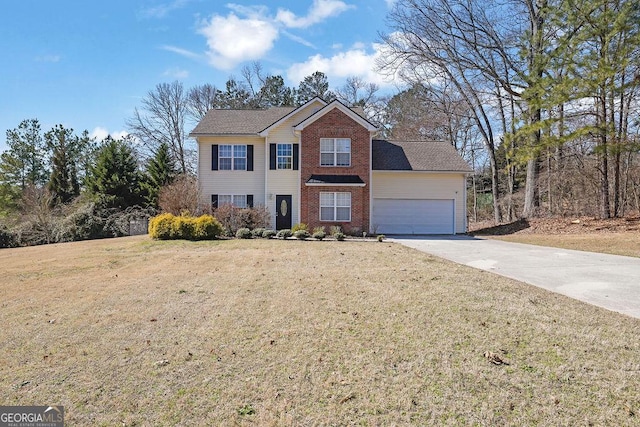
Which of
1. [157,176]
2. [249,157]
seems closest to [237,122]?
[249,157]

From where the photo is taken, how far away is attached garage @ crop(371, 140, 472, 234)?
853 inches

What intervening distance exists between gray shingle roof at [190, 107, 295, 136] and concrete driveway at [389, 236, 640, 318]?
12.8m

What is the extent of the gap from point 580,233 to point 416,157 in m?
9.00

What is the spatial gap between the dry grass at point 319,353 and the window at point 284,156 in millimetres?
13628

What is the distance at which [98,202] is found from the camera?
23.5 m

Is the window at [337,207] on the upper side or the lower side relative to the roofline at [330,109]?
lower

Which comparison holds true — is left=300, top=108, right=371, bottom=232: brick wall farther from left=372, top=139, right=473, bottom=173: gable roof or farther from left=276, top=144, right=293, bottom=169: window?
left=372, top=139, right=473, bottom=173: gable roof

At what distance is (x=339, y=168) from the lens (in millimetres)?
20328

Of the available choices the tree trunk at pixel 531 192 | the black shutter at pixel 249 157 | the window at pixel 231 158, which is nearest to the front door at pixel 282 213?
the black shutter at pixel 249 157

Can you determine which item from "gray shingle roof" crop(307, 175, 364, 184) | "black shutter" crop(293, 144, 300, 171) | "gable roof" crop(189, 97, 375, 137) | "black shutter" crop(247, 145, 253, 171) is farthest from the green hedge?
"gable roof" crop(189, 97, 375, 137)

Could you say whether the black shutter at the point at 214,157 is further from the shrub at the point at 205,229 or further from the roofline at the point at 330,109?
the shrub at the point at 205,229

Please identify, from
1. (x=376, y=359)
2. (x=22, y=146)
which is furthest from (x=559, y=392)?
(x=22, y=146)

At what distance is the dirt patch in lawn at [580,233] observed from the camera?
1419 centimetres

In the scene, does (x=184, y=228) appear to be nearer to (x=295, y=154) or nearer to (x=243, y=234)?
(x=243, y=234)
